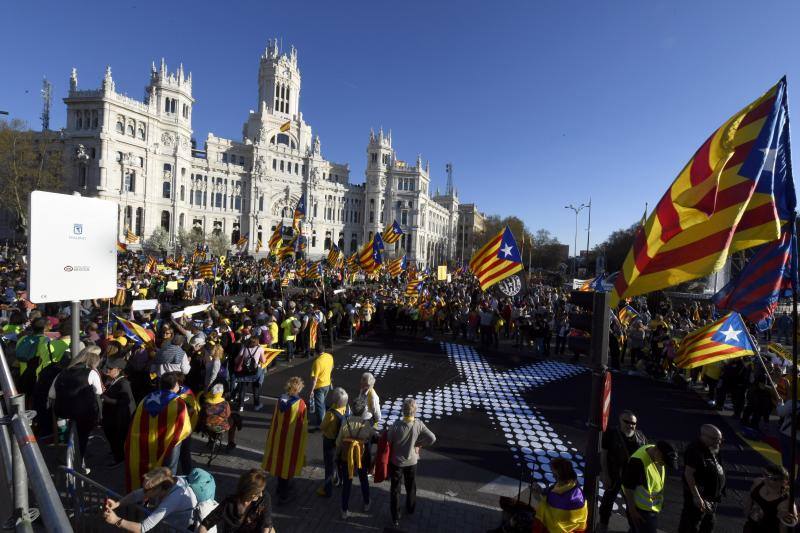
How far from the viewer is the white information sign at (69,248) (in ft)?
11.4

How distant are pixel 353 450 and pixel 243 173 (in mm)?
67245

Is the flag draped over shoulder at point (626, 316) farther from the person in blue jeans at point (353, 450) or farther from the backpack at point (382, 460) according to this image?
the person in blue jeans at point (353, 450)

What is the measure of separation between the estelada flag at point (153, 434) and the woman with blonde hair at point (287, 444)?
1.01 meters

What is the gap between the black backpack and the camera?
4.66 metres

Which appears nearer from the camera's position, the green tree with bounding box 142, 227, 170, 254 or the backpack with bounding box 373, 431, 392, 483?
the backpack with bounding box 373, 431, 392, 483

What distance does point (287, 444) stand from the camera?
477cm

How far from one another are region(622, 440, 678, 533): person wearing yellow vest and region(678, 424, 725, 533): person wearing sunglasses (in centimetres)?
28

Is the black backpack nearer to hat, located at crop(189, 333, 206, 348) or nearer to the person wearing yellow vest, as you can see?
hat, located at crop(189, 333, 206, 348)

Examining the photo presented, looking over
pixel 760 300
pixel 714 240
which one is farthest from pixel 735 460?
→ pixel 714 240

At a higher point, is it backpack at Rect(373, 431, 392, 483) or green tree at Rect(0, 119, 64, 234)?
green tree at Rect(0, 119, 64, 234)

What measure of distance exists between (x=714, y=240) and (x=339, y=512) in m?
4.89

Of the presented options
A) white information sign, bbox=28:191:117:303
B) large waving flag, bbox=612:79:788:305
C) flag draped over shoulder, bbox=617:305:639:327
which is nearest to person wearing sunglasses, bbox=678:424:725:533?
large waving flag, bbox=612:79:788:305

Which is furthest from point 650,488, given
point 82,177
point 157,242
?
point 82,177

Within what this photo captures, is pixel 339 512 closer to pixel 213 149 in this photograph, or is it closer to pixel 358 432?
pixel 358 432
